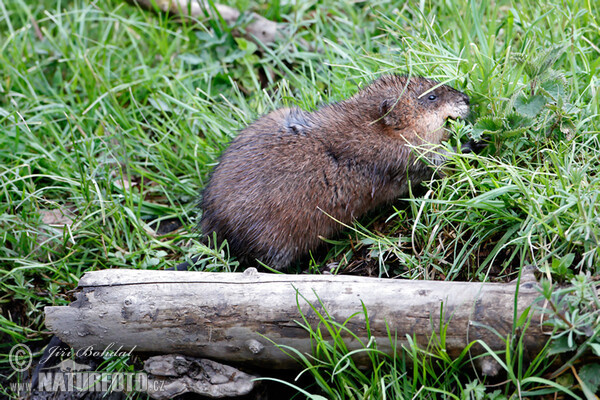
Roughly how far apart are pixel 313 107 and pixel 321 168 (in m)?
0.91

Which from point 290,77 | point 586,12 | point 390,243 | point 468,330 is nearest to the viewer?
point 468,330

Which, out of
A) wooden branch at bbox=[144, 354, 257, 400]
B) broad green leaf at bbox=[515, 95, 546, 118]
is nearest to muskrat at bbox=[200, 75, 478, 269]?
broad green leaf at bbox=[515, 95, 546, 118]

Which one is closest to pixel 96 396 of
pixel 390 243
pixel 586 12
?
pixel 390 243

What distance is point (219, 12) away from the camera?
538 centimetres

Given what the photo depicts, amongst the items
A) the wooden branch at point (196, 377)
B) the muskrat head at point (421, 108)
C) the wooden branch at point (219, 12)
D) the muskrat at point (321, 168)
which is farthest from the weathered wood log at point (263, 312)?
the wooden branch at point (219, 12)

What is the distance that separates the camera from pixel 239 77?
17.2ft

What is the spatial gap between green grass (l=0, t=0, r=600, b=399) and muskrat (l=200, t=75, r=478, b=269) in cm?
16

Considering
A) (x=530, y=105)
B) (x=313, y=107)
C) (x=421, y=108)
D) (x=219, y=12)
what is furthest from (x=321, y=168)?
(x=219, y=12)

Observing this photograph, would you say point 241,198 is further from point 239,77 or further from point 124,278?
point 239,77

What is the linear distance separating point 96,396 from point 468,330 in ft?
7.54

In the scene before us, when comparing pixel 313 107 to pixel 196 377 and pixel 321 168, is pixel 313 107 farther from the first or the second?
pixel 196 377

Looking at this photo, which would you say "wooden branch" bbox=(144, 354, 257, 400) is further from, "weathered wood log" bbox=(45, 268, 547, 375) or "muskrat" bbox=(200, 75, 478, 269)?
"muskrat" bbox=(200, 75, 478, 269)

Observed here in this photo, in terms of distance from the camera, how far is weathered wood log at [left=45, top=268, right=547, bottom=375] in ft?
8.81

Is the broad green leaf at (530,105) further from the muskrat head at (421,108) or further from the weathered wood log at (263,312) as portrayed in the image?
the weathered wood log at (263,312)
